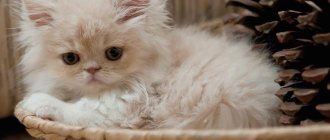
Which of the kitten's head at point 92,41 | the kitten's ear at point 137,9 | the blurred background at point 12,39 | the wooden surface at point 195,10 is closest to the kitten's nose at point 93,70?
the kitten's head at point 92,41

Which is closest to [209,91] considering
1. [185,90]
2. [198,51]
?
[185,90]

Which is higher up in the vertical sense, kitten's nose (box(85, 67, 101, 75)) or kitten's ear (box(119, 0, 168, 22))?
kitten's ear (box(119, 0, 168, 22))

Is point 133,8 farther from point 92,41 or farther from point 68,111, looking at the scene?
point 68,111

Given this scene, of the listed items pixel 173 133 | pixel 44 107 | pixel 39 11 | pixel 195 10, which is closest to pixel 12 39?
pixel 39 11

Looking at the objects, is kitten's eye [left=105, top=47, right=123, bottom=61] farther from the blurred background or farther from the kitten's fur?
the blurred background

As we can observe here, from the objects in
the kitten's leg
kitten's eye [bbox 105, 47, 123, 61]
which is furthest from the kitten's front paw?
kitten's eye [bbox 105, 47, 123, 61]

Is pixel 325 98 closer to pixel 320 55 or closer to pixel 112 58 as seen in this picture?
pixel 320 55

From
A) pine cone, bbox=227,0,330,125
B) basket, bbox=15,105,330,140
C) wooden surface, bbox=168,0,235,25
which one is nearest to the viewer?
basket, bbox=15,105,330,140

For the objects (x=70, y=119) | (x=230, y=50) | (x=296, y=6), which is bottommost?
(x=70, y=119)
